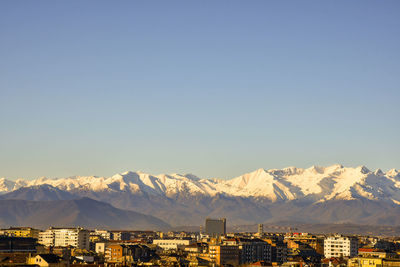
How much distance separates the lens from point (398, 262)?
165 meters

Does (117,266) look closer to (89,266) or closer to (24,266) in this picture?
(89,266)

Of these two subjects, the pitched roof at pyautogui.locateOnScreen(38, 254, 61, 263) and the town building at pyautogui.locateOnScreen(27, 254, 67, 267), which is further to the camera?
the pitched roof at pyautogui.locateOnScreen(38, 254, 61, 263)

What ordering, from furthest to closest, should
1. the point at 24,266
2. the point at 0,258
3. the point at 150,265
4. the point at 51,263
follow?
the point at 150,265
the point at 0,258
the point at 51,263
the point at 24,266

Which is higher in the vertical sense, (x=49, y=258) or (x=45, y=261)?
(x=49, y=258)

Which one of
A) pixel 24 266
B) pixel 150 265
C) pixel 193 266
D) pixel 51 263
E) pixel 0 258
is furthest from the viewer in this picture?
pixel 193 266

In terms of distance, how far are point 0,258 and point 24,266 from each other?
3100 centimetres

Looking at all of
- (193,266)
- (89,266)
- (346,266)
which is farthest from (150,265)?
(346,266)

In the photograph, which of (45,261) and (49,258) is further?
(49,258)

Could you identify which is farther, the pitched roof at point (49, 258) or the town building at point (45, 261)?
the pitched roof at point (49, 258)

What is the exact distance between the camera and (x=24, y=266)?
144 m

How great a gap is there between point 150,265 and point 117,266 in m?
25.8

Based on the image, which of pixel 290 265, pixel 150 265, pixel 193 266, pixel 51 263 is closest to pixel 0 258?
pixel 51 263

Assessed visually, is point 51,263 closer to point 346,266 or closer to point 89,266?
point 89,266

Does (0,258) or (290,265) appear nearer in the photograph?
(0,258)
